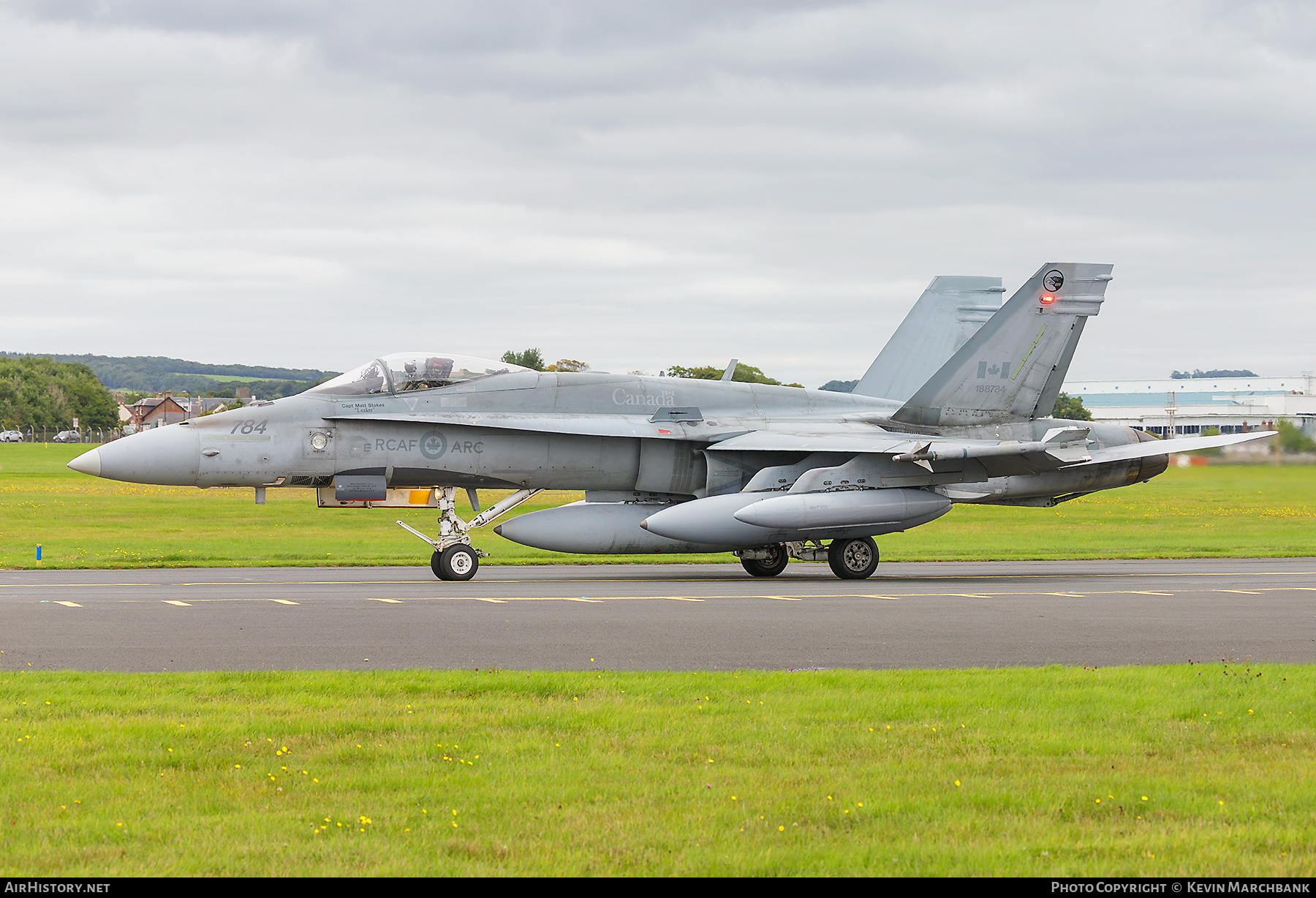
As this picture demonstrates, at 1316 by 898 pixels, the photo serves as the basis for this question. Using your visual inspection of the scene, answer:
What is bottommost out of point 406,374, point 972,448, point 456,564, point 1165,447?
point 456,564

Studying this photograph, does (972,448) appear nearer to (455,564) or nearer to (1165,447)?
(1165,447)

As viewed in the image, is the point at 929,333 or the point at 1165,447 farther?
the point at 929,333

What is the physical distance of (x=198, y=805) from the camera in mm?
5734

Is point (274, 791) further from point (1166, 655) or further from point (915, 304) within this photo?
point (915, 304)

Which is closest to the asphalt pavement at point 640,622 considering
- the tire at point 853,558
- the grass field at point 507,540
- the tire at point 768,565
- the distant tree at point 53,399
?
the tire at point 853,558

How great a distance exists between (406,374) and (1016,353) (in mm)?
9994

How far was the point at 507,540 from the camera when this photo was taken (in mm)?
29500

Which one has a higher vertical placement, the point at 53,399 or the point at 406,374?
the point at 53,399

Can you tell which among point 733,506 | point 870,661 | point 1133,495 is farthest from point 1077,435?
point 1133,495

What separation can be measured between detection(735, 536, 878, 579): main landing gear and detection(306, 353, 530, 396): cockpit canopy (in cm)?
501

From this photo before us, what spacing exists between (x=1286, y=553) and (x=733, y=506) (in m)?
13.3

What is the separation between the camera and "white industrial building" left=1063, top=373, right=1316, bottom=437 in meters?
35.1

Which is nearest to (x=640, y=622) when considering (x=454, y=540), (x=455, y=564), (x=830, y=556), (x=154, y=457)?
(x=455, y=564)

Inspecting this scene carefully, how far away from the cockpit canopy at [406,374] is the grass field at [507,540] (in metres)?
5.30
